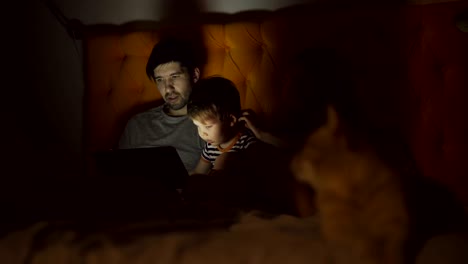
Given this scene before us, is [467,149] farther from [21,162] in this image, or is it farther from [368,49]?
[21,162]

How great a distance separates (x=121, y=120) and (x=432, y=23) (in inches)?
53.4

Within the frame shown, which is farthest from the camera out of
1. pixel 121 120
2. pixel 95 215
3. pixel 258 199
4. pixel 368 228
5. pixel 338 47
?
pixel 121 120

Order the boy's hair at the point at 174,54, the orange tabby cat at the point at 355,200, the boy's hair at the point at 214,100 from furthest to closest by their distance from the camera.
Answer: the boy's hair at the point at 174,54
the boy's hair at the point at 214,100
the orange tabby cat at the point at 355,200

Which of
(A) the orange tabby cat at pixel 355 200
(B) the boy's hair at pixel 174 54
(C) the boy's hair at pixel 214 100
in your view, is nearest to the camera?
(A) the orange tabby cat at pixel 355 200

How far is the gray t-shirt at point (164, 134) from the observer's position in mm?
1851

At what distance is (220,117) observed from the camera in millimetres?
1500

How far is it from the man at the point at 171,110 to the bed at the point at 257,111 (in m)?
0.09

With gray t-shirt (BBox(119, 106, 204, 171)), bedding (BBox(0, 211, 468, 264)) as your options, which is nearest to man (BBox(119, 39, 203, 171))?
gray t-shirt (BBox(119, 106, 204, 171))

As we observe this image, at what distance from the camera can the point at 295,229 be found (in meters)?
0.69

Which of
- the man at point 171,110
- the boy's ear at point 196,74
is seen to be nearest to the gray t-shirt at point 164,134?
the man at point 171,110

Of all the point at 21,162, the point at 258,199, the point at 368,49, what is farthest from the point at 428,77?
the point at 21,162

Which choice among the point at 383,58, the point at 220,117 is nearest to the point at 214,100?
the point at 220,117

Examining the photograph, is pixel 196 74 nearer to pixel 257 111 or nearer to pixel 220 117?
pixel 257 111

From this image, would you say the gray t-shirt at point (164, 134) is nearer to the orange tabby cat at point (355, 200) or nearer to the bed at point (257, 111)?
the bed at point (257, 111)
